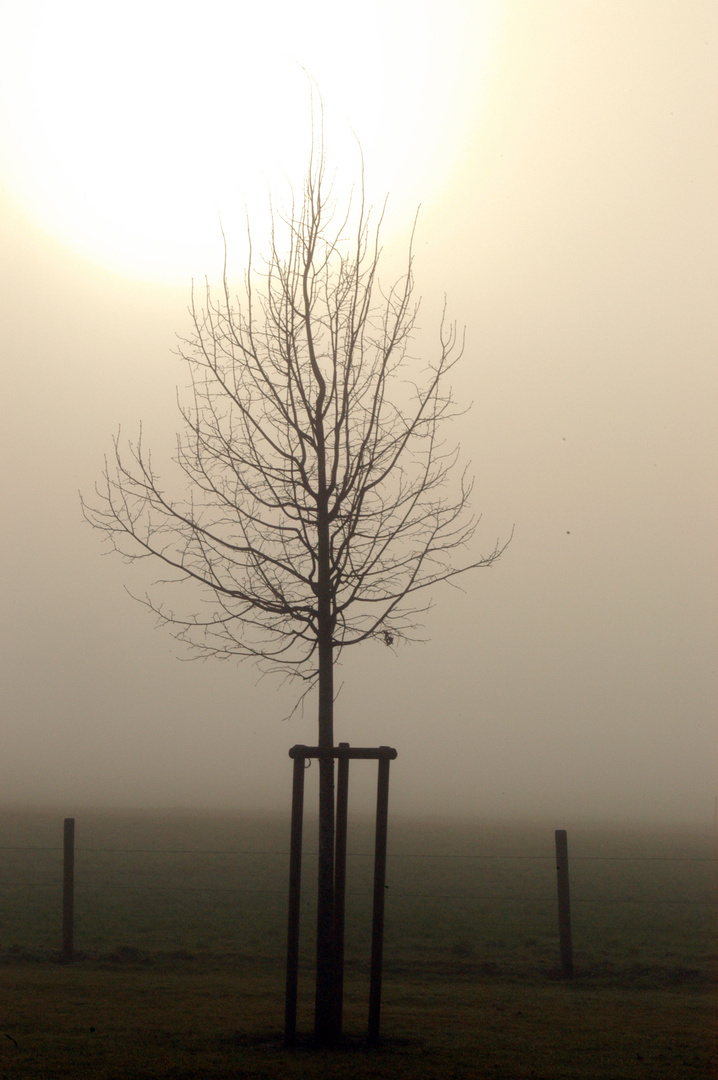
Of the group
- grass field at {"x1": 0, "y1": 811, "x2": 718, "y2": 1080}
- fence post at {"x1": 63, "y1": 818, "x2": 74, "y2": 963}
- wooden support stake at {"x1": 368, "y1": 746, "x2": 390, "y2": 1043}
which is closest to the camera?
grass field at {"x1": 0, "y1": 811, "x2": 718, "y2": 1080}

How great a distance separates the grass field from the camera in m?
7.57

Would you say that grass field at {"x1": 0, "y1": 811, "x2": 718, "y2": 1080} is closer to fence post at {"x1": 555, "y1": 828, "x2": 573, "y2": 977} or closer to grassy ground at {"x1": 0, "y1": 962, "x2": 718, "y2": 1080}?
grassy ground at {"x1": 0, "y1": 962, "x2": 718, "y2": 1080}

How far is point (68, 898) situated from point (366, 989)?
13.5 feet

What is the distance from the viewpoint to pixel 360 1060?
7.49m

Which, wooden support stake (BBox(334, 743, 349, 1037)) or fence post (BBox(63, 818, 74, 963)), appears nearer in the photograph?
wooden support stake (BBox(334, 743, 349, 1037))

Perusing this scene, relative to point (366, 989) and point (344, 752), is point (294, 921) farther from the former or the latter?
point (366, 989)

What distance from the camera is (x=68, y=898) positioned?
13.2 m

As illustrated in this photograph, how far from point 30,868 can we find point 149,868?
12.1 ft

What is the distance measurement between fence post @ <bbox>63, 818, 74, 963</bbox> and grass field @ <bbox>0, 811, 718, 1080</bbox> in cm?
24

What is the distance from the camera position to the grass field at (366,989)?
7.57 m

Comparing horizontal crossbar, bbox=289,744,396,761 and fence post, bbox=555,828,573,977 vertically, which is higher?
horizontal crossbar, bbox=289,744,396,761

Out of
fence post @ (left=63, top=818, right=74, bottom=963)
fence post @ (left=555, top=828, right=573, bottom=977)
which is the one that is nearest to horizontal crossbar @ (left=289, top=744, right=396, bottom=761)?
fence post @ (left=555, top=828, right=573, bottom=977)

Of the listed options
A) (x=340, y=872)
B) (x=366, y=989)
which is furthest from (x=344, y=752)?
(x=366, y=989)

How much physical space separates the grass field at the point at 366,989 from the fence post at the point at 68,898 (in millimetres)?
243
